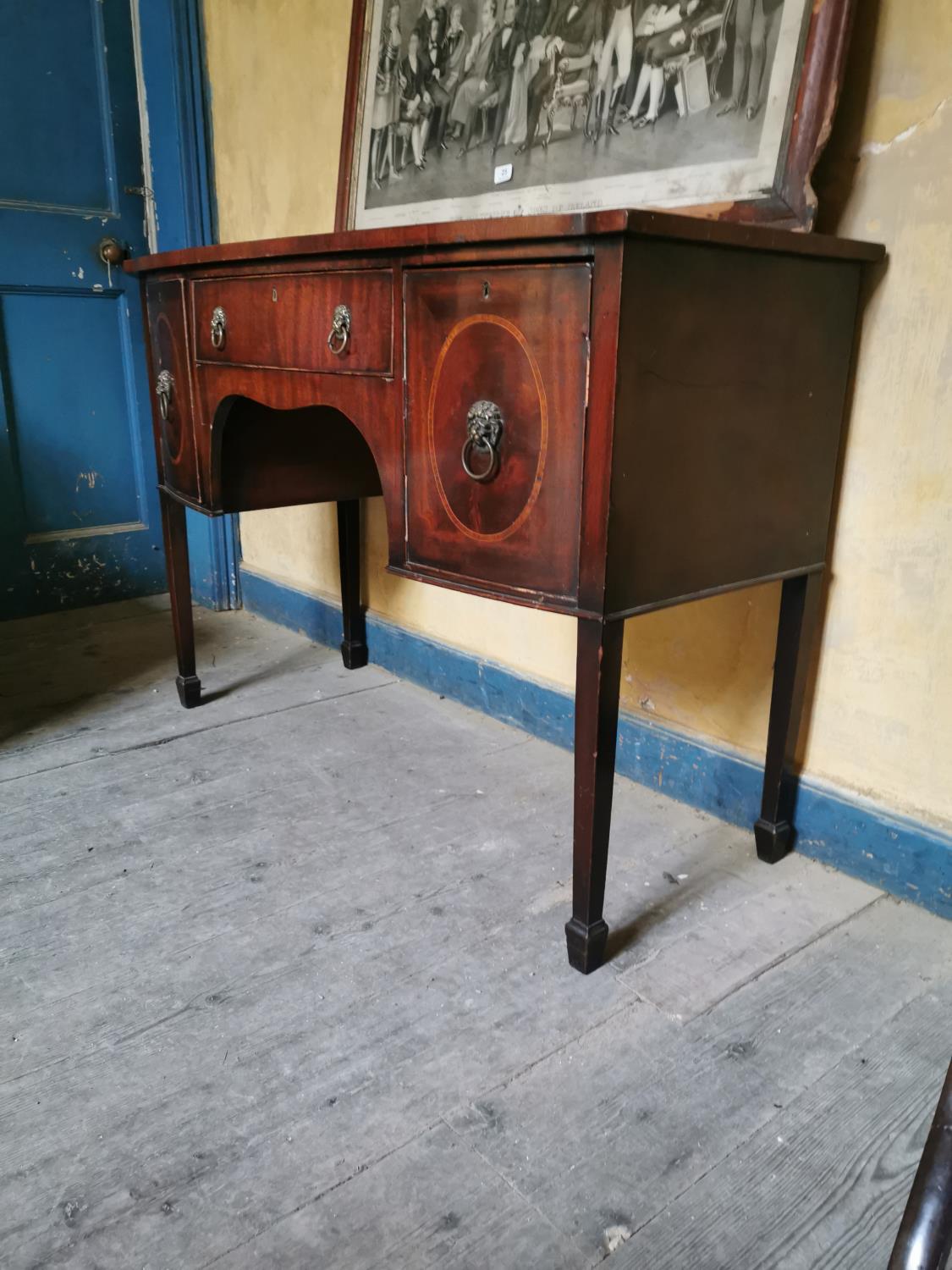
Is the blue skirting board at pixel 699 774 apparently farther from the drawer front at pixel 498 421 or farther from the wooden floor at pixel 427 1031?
the drawer front at pixel 498 421

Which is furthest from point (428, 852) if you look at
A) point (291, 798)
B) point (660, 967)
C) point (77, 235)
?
point (77, 235)

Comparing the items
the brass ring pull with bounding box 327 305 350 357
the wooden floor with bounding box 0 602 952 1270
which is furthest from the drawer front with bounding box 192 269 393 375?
the wooden floor with bounding box 0 602 952 1270

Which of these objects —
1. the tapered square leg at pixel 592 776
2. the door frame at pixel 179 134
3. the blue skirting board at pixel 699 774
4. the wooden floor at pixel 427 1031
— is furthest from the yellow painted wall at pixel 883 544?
the door frame at pixel 179 134

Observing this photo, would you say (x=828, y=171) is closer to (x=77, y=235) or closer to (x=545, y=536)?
(x=545, y=536)

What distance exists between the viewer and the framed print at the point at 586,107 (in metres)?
1.20

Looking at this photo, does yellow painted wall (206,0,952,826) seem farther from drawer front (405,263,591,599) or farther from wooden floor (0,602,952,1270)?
drawer front (405,263,591,599)

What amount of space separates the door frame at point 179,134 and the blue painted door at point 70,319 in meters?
0.06

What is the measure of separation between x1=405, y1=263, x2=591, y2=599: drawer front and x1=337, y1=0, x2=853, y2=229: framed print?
0.42 meters

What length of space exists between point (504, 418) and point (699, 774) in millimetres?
795

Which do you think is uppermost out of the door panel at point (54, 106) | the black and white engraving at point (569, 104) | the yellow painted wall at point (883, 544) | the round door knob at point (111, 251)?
the door panel at point (54, 106)

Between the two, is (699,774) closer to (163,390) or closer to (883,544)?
(883,544)

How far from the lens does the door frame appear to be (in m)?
2.42

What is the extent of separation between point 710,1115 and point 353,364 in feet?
3.32

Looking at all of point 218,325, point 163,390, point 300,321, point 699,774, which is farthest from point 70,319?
point 699,774
